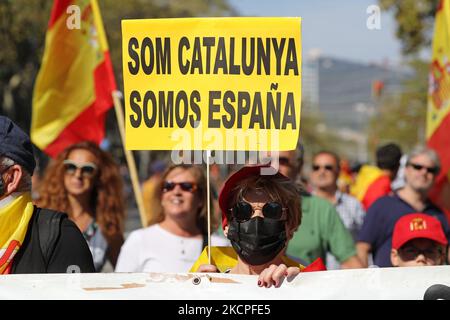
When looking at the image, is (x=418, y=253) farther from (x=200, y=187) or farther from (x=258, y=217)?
(x=200, y=187)

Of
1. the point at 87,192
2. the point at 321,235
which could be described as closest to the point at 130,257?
the point at 87,192

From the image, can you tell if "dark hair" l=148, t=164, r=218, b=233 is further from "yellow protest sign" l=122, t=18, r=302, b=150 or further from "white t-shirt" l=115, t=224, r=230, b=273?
"yellow protest sign" l=122, t=18, r=302, b=150

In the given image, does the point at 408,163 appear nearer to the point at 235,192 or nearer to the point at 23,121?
the point at 235,192

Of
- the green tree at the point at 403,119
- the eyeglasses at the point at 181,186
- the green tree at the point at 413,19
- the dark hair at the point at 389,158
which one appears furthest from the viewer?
the green tree at the point at 403,119

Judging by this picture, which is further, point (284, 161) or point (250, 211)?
point (284, 161)

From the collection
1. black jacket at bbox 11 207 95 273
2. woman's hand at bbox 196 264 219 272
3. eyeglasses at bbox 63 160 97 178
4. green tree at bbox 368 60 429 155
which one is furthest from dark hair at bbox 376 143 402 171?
green tree at bbox 368 60 429 155

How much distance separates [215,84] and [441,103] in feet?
14.1

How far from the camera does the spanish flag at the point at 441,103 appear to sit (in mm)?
7703

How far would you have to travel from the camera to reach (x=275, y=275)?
350 cm

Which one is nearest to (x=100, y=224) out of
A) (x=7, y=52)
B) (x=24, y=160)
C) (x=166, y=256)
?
(x=166, y=256)

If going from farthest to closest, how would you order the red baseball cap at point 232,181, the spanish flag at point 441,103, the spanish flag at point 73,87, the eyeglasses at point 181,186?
the spanish flag at point 73,87
the spanish flag at point 441,103
the eyeglasses at point 181,186
the red baseball cap at point 232,181

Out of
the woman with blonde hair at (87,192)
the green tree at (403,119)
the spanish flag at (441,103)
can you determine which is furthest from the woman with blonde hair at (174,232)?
the green tree at (403,119)

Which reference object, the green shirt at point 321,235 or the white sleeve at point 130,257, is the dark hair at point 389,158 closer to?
the green shirt at point 321,235

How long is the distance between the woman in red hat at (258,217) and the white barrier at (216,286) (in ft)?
0.50
